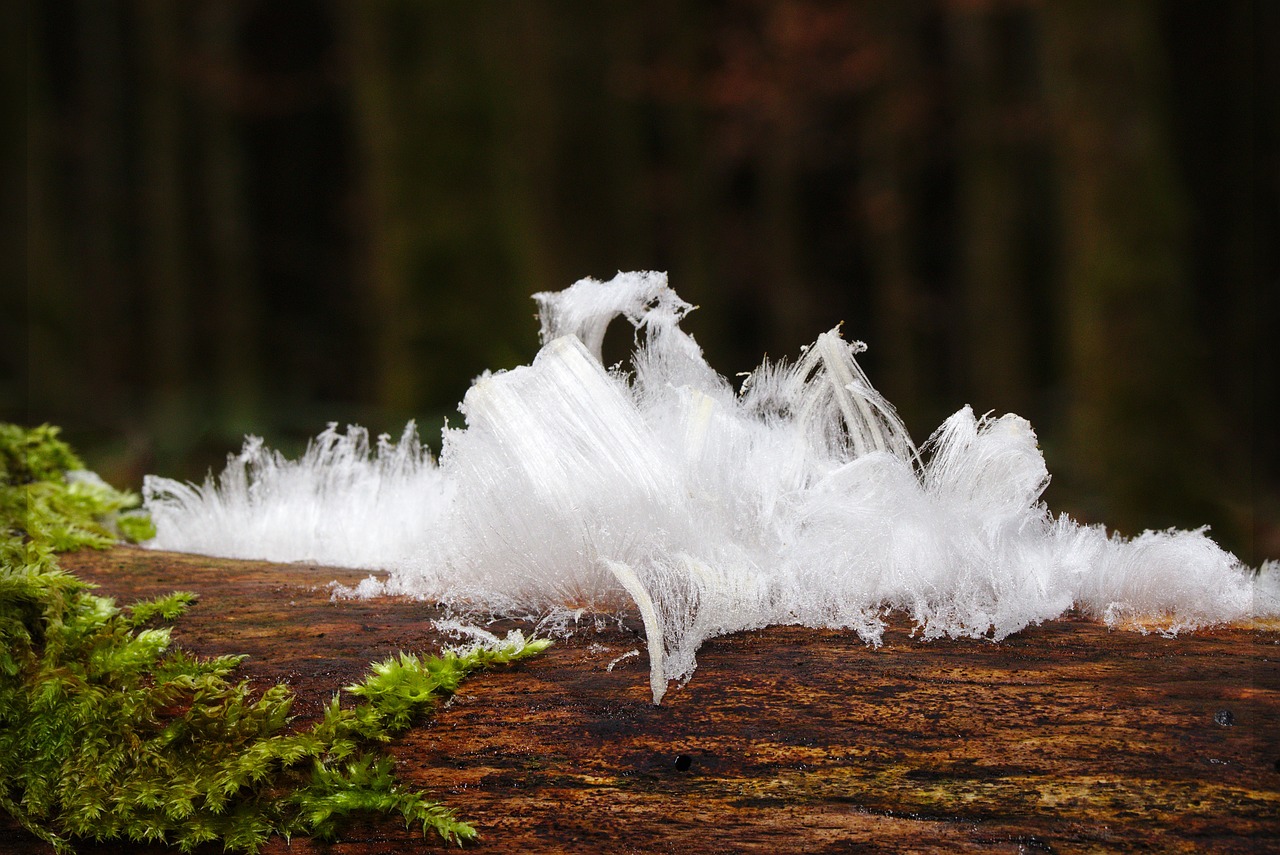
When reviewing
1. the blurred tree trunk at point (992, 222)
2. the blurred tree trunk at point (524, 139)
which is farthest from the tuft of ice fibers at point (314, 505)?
the blurred tree trunk at point (992, 222)

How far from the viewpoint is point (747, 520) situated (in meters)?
1.56

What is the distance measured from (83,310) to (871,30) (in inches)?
481

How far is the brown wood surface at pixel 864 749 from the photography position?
126cm

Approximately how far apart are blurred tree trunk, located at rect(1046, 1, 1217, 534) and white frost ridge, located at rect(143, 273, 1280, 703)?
15.3 feet

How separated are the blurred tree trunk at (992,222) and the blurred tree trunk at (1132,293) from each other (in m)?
3.64

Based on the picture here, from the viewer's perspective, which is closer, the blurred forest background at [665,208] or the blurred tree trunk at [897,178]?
the blurred forest background at [665,208]

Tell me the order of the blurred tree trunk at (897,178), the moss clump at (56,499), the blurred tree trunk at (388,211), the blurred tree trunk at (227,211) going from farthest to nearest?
the blurred tree trunk at (227,211) → the blurred tree trunk at (897,178) → the blurred tree trunk at (388,211) → the moss clump at (56,499)

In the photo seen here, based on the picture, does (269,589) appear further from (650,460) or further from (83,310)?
(83,310)

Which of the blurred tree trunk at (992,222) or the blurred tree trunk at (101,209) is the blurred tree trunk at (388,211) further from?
the blurred tree trunk at (101,209)

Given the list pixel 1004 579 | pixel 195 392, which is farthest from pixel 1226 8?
pixel 195 392

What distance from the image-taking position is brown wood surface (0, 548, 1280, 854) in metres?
1.26

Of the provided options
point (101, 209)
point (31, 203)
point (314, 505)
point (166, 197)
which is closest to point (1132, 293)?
point (314, 505)

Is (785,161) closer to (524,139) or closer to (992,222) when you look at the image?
(992,222)

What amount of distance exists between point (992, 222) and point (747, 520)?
9552 millimetres
